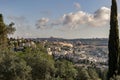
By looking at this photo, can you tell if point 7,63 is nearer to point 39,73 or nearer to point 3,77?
point 3,77

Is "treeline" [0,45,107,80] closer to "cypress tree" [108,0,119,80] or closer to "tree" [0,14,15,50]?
"cypress tree" [108,0,119,80]

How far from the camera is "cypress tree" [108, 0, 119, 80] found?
1598 inches

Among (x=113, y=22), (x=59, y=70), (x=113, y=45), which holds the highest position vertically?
(x=113, y=22)

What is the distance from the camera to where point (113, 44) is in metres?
41.6

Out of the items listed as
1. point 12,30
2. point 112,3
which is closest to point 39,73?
point 112,3

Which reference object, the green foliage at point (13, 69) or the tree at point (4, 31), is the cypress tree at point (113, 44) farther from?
the tree at point (4, 31)

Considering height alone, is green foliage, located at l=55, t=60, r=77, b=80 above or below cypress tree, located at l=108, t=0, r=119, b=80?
below

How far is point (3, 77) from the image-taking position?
104 ft

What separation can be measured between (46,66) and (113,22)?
11034 mm

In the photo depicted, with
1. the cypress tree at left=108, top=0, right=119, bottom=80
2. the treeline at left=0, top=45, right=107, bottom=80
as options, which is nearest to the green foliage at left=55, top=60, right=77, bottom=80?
the cypress tree at left=108, top=0, right=119, bottom=80

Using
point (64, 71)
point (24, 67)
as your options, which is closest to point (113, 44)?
point (64, 71)

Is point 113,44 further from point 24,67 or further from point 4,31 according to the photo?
point 4,31

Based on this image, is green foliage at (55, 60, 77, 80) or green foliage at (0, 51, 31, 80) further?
green foliage at (55, 60, 77, 80)

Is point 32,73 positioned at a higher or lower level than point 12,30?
lower
